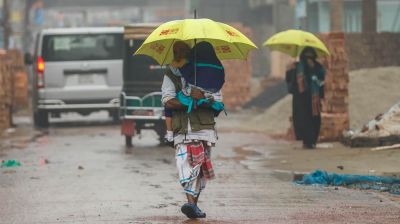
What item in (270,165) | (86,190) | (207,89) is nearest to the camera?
(207,89)

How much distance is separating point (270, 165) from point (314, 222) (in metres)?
6.14

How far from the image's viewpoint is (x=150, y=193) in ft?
40.0

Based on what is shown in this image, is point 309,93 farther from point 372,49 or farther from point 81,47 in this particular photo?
point 372,49

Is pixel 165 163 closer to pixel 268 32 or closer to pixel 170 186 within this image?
pixel 170 186

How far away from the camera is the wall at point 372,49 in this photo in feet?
94.8

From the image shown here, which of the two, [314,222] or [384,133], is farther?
[384,133]

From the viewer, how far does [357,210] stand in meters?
10.5

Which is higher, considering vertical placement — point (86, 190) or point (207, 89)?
point (207, 89)

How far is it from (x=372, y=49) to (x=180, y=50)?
19407 millimetres

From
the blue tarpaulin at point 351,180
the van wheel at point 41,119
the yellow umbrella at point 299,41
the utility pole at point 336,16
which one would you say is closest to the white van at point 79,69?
the van wheel at point 41,119

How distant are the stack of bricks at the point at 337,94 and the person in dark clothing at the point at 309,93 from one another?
1.32 m

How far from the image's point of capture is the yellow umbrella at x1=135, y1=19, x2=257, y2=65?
10.0 metres

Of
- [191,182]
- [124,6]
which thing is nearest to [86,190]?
[191,182]

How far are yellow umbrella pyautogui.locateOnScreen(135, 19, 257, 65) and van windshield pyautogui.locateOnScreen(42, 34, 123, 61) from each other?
13724 mm
